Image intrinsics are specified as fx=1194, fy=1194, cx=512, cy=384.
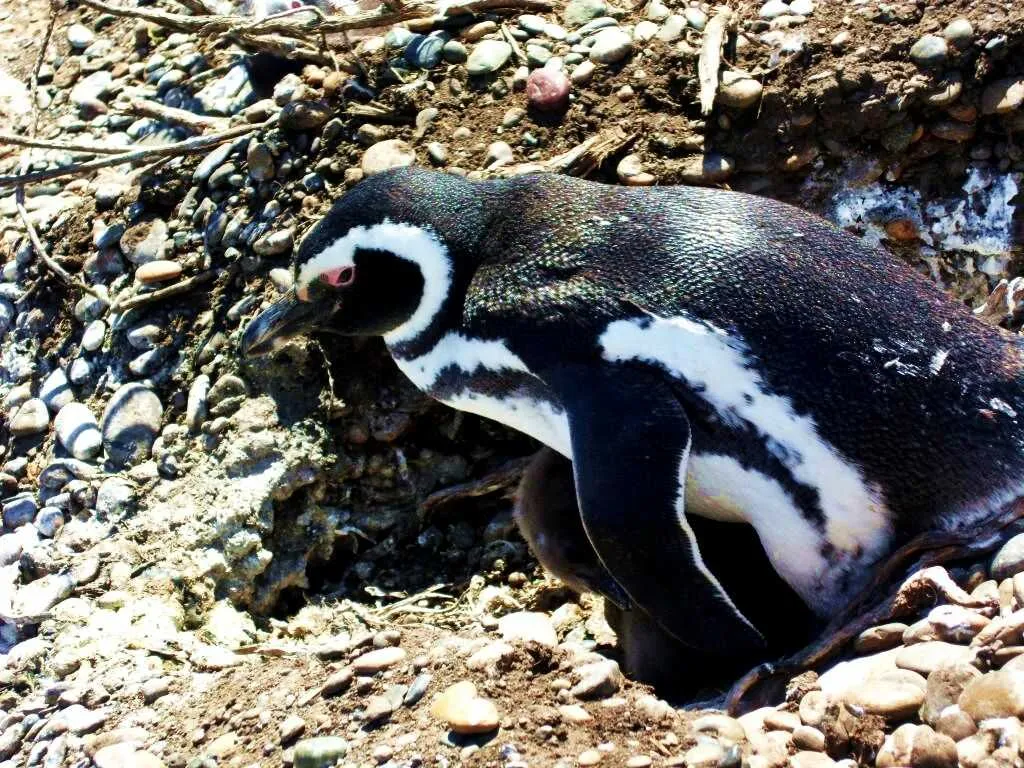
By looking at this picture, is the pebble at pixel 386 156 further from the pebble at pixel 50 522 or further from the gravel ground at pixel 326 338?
the pebble at pixel 50 522

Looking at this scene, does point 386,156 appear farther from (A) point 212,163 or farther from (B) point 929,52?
(B) point 929,52

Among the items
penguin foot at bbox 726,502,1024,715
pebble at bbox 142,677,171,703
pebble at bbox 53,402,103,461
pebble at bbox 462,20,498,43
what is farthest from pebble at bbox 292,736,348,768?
pebble at bbox 462,20,498,43

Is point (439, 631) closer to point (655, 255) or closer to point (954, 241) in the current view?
point (655, 255)

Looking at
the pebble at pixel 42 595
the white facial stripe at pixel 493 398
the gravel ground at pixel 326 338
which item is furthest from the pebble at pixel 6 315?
the white facial stripe at pixel 493 398

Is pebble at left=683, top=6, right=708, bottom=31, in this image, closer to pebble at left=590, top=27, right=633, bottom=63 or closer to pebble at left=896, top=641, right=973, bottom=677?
pebble at left=590, top=27, right=633, bottom=63

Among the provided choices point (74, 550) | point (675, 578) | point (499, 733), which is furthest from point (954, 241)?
point (74, 550)

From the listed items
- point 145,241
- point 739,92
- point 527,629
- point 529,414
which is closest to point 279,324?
point 529,414
